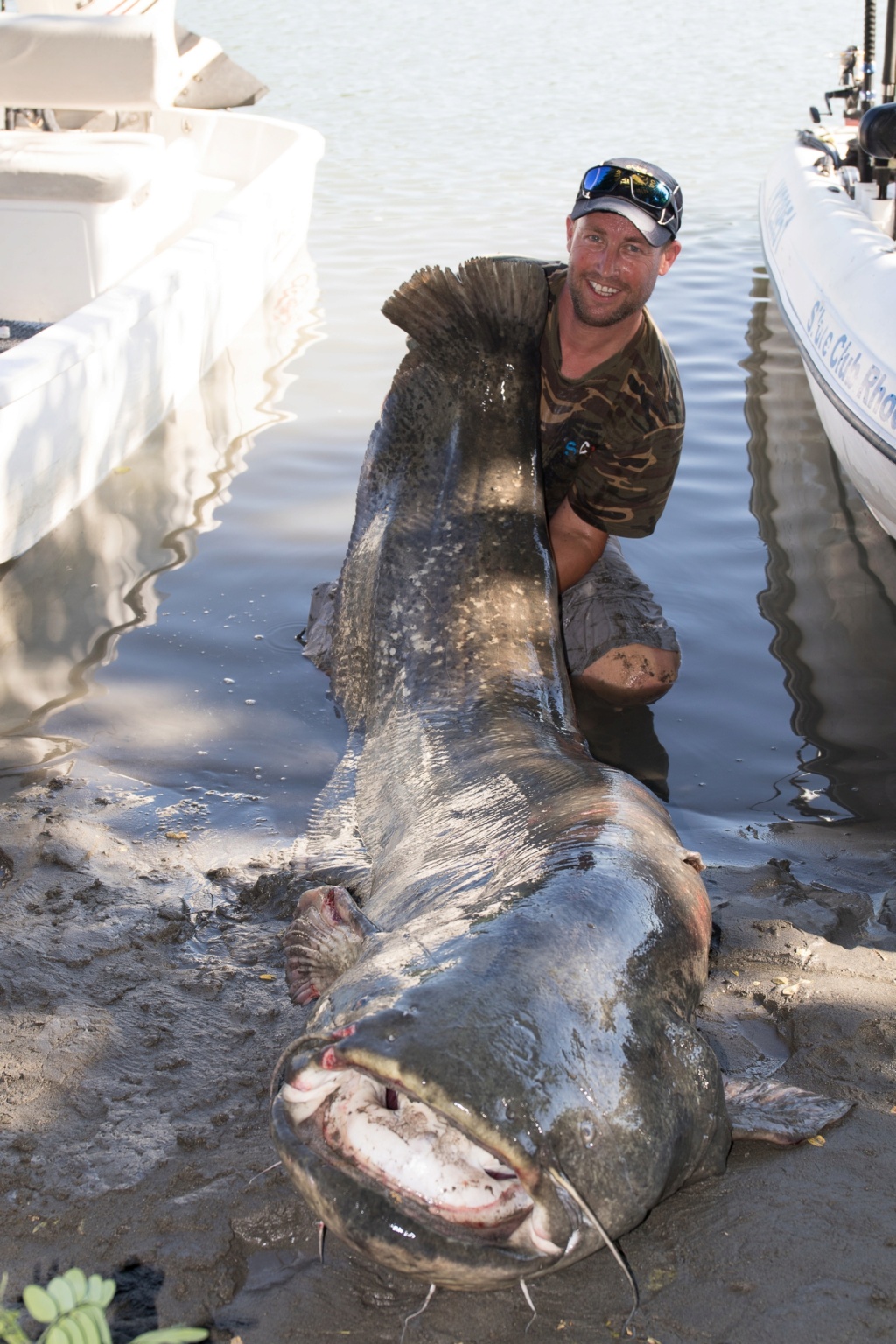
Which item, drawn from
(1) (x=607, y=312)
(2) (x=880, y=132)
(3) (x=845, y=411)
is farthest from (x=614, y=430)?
(2) (x=880, y=132)

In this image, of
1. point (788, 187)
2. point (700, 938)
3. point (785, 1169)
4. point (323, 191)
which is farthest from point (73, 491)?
point (323, 191)

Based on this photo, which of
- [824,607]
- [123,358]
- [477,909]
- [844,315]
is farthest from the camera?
[844,315]

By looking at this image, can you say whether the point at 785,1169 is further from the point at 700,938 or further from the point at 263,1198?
the point at 263,1198

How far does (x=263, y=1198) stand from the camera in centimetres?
226

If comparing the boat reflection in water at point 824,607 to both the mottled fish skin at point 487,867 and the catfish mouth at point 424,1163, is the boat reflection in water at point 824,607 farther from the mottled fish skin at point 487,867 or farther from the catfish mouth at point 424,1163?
the catfish mouth at point 424,1163

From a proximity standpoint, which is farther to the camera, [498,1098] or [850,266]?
[850,266]

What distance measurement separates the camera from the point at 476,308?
13.4ft

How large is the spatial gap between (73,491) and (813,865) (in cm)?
375

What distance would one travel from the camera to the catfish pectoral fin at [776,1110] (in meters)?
2.36

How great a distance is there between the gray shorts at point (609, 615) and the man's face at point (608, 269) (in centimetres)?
111

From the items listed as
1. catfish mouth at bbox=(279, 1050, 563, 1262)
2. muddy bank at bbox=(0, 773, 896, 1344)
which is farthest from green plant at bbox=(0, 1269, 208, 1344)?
muddy bank at bbox=(0, 773, 896, 1344)

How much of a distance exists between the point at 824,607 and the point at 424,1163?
4.09 m

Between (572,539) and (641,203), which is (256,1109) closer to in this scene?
(572,539)

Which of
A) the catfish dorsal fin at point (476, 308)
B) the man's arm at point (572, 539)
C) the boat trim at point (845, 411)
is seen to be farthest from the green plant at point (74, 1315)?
the boat trim at point (845, 411)
